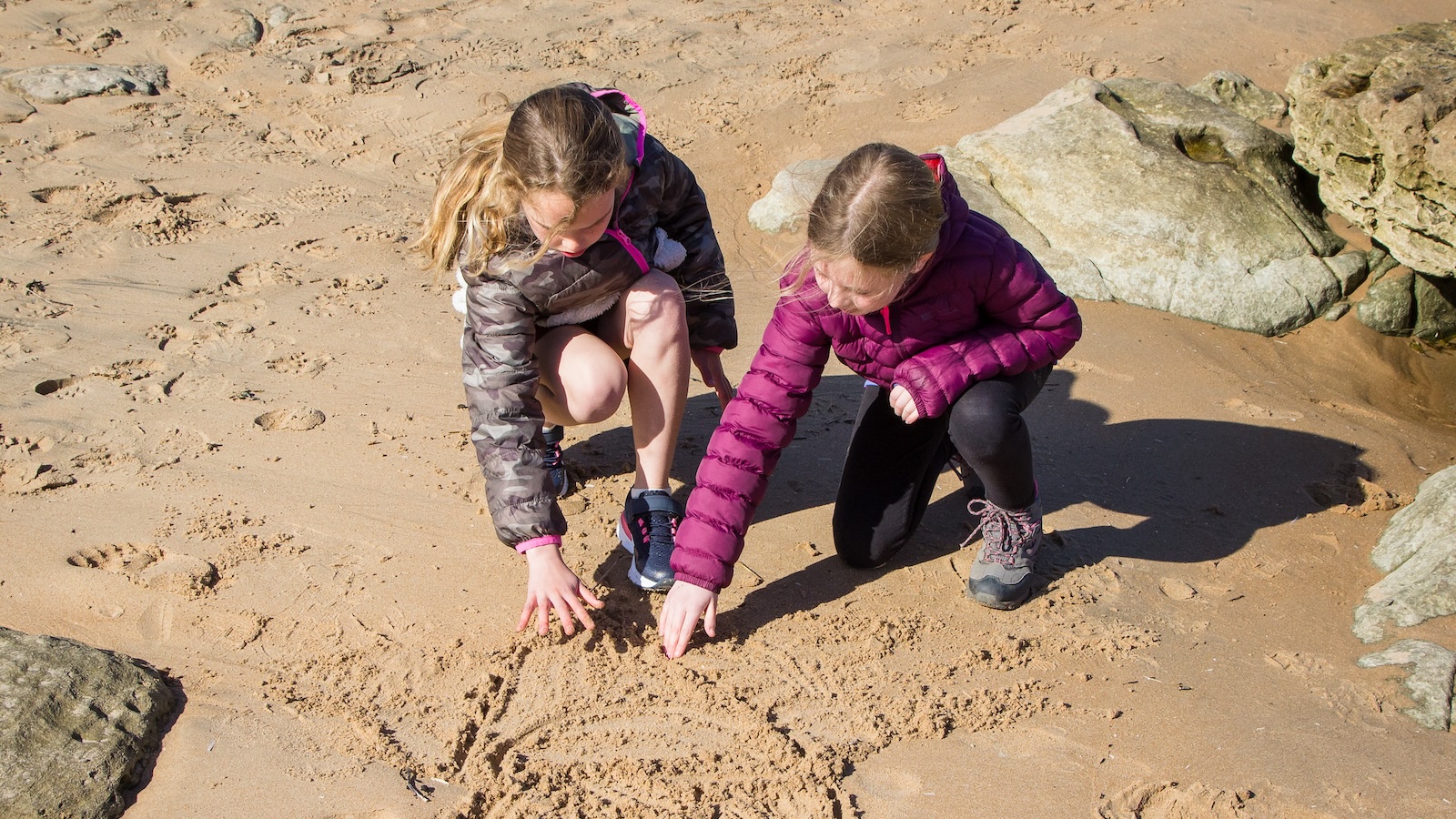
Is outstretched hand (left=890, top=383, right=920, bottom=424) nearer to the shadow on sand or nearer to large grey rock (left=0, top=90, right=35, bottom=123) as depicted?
the shadow on sand

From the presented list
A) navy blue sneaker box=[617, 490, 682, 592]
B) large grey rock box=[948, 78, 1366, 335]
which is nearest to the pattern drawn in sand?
navy blue sneaker box=[617, 490, 682, 592]

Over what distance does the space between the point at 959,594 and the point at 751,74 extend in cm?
392

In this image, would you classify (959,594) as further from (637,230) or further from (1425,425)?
(1425,425)

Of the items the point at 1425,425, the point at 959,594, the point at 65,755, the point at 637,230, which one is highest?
the point at 637,230

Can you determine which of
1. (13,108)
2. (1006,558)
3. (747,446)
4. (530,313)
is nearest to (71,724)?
(530,313)

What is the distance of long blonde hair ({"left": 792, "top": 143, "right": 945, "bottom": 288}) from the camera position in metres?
2.03

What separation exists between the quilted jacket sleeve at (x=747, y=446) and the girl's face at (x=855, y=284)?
0.56 ft

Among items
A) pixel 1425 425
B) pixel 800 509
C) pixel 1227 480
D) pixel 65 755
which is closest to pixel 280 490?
Answer: pixel 65 755

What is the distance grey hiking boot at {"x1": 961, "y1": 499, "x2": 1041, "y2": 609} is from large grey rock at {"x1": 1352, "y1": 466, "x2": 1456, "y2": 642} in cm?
77

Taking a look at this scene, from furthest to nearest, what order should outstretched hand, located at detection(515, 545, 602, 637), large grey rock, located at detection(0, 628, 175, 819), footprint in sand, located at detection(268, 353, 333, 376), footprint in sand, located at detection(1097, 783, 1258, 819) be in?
1. footprint in sand, located at detection(268, 353, 333, 376)
2. outstretched hand, located at detection(515, 545, 602, 637)
3. footprint in sand, located at detection(1097, 783, 1258, 819)
4. large grey rock, located at detection(0, 628, 175, 819)

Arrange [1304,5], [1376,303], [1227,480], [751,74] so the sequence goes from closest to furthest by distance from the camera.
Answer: [1227,480], [1376,303], [751,74], [1304,5]

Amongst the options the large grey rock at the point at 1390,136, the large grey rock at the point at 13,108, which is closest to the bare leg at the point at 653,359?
the large grey rock at the point at 1390,136

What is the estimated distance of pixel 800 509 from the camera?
117 inches

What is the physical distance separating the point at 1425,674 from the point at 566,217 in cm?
207
